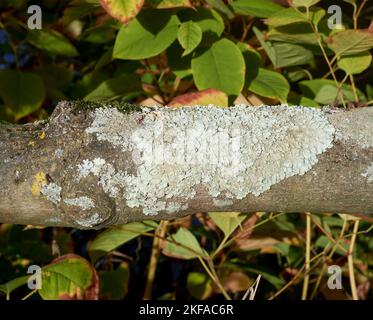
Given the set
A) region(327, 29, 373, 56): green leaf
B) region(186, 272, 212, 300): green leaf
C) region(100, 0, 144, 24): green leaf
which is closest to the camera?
region(100, 0, 144, 24): green leaf

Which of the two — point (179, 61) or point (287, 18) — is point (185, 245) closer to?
point (179, 61)

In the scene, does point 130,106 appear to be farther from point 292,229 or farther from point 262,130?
point 292,229

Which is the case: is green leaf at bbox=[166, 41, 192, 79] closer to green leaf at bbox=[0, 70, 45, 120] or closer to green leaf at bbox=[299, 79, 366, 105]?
green leaf at bbox=[299, 79, 366, 105]

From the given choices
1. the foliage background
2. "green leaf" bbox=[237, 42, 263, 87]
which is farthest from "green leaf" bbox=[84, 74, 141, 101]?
"green leaf" bbox=[237, 42, 263, 87]

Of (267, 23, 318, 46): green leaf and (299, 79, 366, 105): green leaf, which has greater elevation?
(267, 23, 318, 46): green leaf

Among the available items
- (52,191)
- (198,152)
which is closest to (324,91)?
(198,152)

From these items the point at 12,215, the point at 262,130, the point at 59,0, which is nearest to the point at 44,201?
the point at 12,215

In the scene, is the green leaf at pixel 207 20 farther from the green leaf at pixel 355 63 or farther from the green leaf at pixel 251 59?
the green leaf at pixel 355 63

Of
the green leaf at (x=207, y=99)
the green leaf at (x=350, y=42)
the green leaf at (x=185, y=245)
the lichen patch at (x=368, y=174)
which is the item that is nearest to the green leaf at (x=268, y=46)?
the green leaf at (x=350, y=42)
